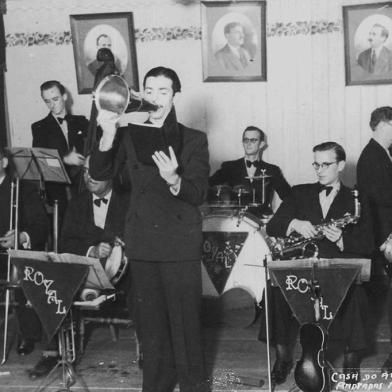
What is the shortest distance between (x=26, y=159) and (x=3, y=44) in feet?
7.23

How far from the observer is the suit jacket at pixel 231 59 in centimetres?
682

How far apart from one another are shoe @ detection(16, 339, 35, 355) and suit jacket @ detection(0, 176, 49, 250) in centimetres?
64

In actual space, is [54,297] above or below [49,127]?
below

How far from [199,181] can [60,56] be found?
382 cm

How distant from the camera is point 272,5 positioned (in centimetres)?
671

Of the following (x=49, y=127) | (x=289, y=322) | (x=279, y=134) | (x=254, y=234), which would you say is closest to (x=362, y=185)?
(x=254, y=234)

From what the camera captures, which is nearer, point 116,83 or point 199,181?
point 116,83

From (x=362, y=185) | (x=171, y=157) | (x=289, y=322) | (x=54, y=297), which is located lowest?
(x=289, y=322)

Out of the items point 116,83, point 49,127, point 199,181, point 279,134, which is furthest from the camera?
point 279,134

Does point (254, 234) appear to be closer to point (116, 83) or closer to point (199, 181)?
point (199, 181)

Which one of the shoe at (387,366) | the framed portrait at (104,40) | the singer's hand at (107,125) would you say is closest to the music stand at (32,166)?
the singer's hand at (107,125)

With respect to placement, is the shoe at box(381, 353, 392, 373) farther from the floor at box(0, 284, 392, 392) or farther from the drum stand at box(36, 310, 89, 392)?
the drum stand at box(36, 310, 89, 392)

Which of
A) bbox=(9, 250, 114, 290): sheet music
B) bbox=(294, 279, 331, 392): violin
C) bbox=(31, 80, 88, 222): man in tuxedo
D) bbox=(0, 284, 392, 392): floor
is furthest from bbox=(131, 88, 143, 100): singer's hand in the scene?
bbox=(31, 80, 88, 222): man in tuxedo

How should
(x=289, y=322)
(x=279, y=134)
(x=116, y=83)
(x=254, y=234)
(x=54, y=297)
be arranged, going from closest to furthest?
(x=116, y=83) < (x=54, y=297) < (x=289, y=322) < (x=254, y=234) < (x=279, y=134)
